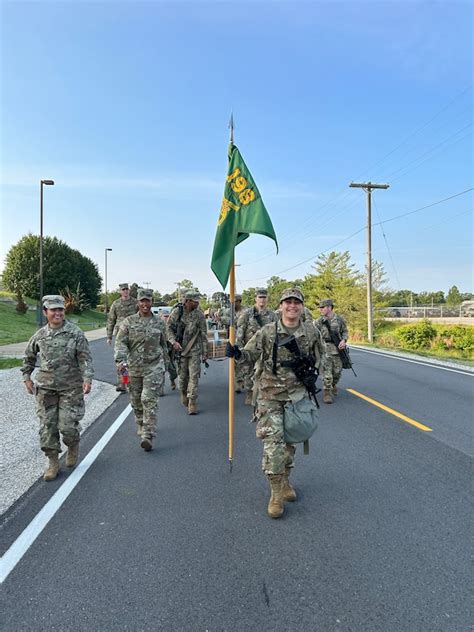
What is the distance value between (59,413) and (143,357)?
4.44ft

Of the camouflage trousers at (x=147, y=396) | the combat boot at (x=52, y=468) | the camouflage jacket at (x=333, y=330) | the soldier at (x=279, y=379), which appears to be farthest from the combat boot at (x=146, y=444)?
the camouflage jacket at (x=333, y=330)

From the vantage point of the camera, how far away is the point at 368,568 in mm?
3039

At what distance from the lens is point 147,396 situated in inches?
231

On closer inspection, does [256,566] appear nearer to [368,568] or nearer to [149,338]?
[368,568]

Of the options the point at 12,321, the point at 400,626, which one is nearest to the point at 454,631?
the point at 400,626

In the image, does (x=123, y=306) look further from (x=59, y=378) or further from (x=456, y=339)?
(x=456, y=339)

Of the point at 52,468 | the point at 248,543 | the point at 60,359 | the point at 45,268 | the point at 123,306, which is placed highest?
the point at 45,268

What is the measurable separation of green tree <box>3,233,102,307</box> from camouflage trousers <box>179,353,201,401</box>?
51.3 meters

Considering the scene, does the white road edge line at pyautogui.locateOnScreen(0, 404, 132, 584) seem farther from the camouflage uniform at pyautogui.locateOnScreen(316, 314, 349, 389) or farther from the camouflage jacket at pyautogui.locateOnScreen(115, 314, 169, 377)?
the camouflage uniform at pyautogui.locateOnScreen(316, 314, 349, 389)

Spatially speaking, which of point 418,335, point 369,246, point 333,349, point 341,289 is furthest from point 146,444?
point 341,289

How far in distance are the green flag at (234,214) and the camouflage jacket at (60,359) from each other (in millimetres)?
1800

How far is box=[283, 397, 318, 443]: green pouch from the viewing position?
401 centimetres

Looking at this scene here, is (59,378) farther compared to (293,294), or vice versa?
(59,378)

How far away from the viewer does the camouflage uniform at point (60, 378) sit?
16.2 feet
